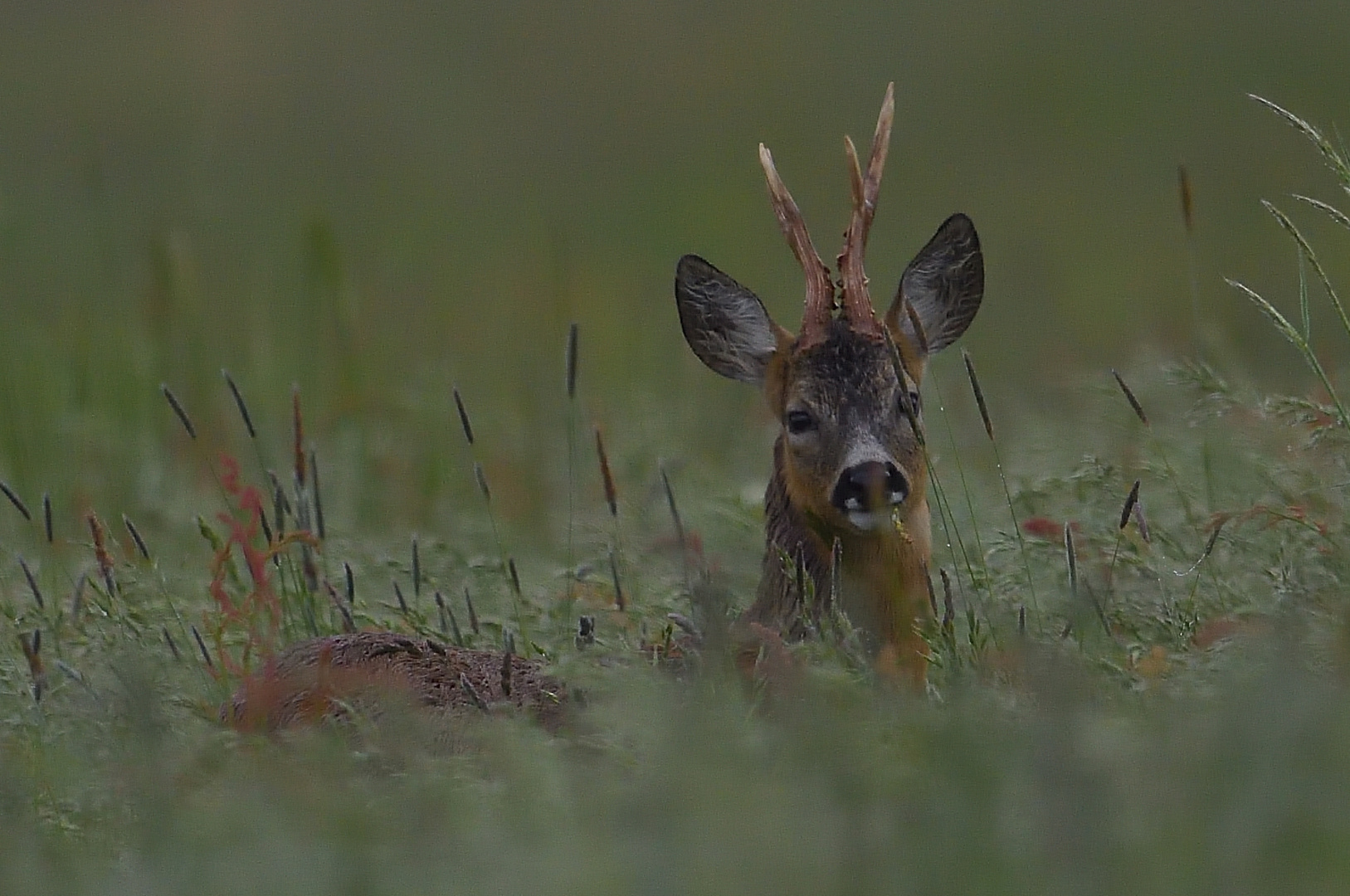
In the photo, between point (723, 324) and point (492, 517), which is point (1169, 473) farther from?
point (492, 517)

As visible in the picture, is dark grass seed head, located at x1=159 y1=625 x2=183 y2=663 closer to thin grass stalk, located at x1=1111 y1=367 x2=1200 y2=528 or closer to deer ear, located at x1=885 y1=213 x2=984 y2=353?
deer ear, located at x1=885 y1=213 x2=984 y2=353

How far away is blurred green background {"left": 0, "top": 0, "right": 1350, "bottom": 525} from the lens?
8.67 meters

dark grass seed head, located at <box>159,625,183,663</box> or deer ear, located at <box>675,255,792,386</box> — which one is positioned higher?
deer ear, located at <box>675,255,792,386</box>

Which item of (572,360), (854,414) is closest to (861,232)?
(854,414)

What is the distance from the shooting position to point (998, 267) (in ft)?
39.1

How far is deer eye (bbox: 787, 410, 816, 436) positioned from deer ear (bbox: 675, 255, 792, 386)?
1.11 feet

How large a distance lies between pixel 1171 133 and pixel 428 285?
4831 mm

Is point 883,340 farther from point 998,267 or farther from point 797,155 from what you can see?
point 797,155

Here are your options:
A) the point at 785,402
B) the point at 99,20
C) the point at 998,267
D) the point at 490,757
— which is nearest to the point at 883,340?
the point at 785,402

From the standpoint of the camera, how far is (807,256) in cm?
559

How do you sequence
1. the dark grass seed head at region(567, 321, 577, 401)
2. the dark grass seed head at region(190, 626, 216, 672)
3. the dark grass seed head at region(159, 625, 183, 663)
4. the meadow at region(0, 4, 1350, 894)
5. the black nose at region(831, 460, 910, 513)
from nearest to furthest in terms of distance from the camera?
the meadow at region(0, 4, 1350, 894) → the dark grass seed head at region(190, 626, 216, 672) → the dark grass seed head at region(159, 625, 183, 663) → the black nose at region(831, 460, 910, 513) → the dark grass seed head at region(567, 321, 577, 401)

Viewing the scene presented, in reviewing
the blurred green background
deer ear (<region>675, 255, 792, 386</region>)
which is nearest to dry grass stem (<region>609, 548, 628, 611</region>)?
deer ear (<region>675, 255, 792, 386</region>)

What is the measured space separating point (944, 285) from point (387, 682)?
1.87 m

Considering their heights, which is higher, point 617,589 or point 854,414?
point 854,414
